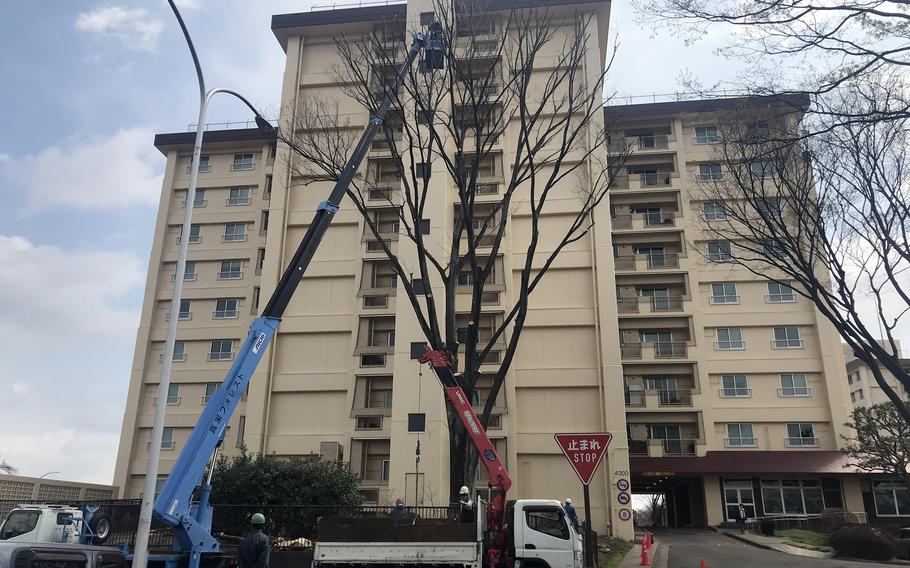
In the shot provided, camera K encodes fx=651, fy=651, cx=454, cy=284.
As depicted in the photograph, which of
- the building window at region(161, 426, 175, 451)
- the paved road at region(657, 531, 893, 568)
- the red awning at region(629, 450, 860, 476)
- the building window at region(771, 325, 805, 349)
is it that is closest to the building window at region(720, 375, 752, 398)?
the building window at region(771, 325, 805, 349)

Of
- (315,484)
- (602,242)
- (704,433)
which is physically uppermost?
(602,242)

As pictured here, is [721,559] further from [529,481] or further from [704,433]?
[704,433]

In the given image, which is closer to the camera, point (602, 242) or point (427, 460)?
point (427, 460)

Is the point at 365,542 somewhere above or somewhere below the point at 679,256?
below

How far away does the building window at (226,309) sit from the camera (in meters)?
41.7

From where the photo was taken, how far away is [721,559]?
21.8 m

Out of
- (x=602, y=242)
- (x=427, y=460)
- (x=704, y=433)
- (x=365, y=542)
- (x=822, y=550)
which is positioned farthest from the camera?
(x=704, y=433)

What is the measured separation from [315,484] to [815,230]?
19.2 metres

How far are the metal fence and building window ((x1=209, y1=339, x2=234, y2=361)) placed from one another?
17276 mm

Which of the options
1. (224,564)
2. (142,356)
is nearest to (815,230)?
(224,564)

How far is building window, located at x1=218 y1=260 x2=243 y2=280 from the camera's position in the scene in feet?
139

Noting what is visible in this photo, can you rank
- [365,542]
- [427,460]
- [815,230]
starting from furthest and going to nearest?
[427,460] → [815,230] → [365,542]

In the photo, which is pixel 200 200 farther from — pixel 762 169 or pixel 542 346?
pixel 762 169

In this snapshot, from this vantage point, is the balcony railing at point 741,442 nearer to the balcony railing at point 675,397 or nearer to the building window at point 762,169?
the balcony railing at point 675,397
